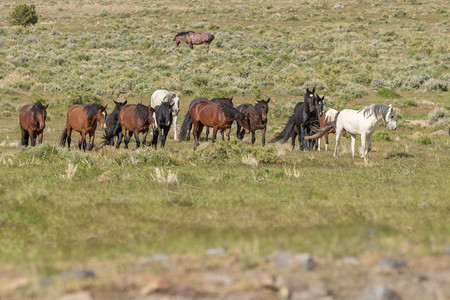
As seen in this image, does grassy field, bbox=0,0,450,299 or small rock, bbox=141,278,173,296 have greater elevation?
small rock, bbox=141,278,173,296

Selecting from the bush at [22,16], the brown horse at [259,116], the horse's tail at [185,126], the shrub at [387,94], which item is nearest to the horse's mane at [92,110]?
the horse's tail at [185,126]

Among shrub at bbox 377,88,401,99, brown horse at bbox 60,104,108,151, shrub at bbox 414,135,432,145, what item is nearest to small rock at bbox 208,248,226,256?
brown horse at bbox 60,104,108,151

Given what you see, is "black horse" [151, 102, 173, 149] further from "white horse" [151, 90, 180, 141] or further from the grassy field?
the grassy field

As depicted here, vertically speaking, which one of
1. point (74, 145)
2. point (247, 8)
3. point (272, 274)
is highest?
point (247, 8)

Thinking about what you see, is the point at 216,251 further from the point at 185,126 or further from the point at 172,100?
the point at 185,126

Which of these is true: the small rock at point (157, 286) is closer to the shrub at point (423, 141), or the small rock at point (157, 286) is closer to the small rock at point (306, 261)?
the small rock at point (306, 261)

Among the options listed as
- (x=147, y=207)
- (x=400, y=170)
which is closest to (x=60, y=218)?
(x=147, y=207)

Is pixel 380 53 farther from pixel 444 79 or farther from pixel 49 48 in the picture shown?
pixel 49 48

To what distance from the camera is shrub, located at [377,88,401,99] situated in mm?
32656

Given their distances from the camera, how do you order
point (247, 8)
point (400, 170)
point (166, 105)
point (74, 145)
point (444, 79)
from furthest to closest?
point (247, 8) < point (444, 79) < point (74, 145) < point (166, 105) < point (400, 170)

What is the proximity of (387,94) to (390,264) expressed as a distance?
2843cm

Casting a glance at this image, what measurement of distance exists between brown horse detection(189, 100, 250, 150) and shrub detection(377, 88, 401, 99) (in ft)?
50.6

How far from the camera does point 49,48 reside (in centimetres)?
5244

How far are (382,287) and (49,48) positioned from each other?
5148cm
